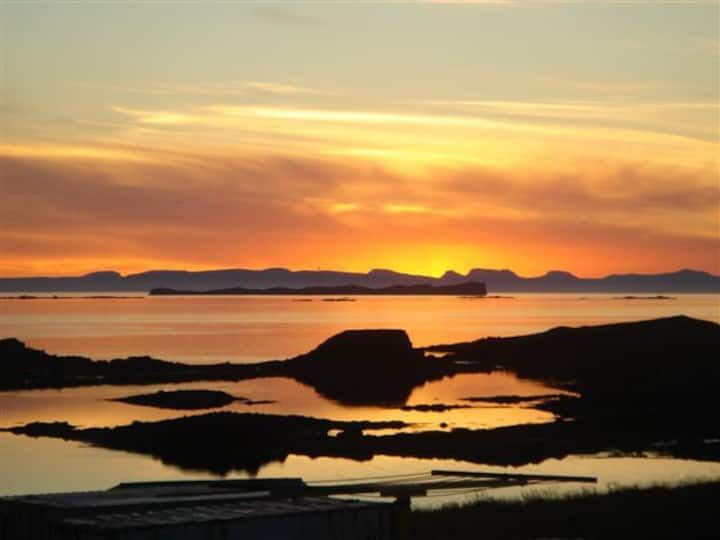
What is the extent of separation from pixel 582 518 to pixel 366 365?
59.7 meters

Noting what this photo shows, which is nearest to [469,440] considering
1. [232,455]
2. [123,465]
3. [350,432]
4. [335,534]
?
[350,432]

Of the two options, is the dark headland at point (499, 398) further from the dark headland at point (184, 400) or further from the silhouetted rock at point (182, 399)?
the silhouetted rock at point (182, 399)

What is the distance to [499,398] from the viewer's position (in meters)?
71.6

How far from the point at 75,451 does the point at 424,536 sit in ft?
98.3

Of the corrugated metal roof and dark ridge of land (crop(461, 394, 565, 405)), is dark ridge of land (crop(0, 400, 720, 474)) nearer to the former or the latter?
dark ridge of land (crop(461, 394, 565, 405))

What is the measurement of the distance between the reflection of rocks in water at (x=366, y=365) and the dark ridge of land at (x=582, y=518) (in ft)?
169

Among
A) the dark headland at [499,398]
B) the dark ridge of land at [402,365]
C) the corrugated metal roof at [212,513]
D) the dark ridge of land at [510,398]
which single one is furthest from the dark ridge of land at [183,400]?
the corrugated metal roof at [212,513]

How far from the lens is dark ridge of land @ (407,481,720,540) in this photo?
83.9 ft

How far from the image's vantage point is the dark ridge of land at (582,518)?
25.6 m

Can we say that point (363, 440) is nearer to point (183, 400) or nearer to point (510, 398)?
point (510, 398)

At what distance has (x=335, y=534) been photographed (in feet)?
52.2

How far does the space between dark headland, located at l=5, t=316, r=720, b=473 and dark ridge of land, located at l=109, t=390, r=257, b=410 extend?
849 cm

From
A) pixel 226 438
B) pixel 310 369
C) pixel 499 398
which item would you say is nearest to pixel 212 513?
pixel 226 438

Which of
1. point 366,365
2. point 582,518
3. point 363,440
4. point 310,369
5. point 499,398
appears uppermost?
point 366,365
